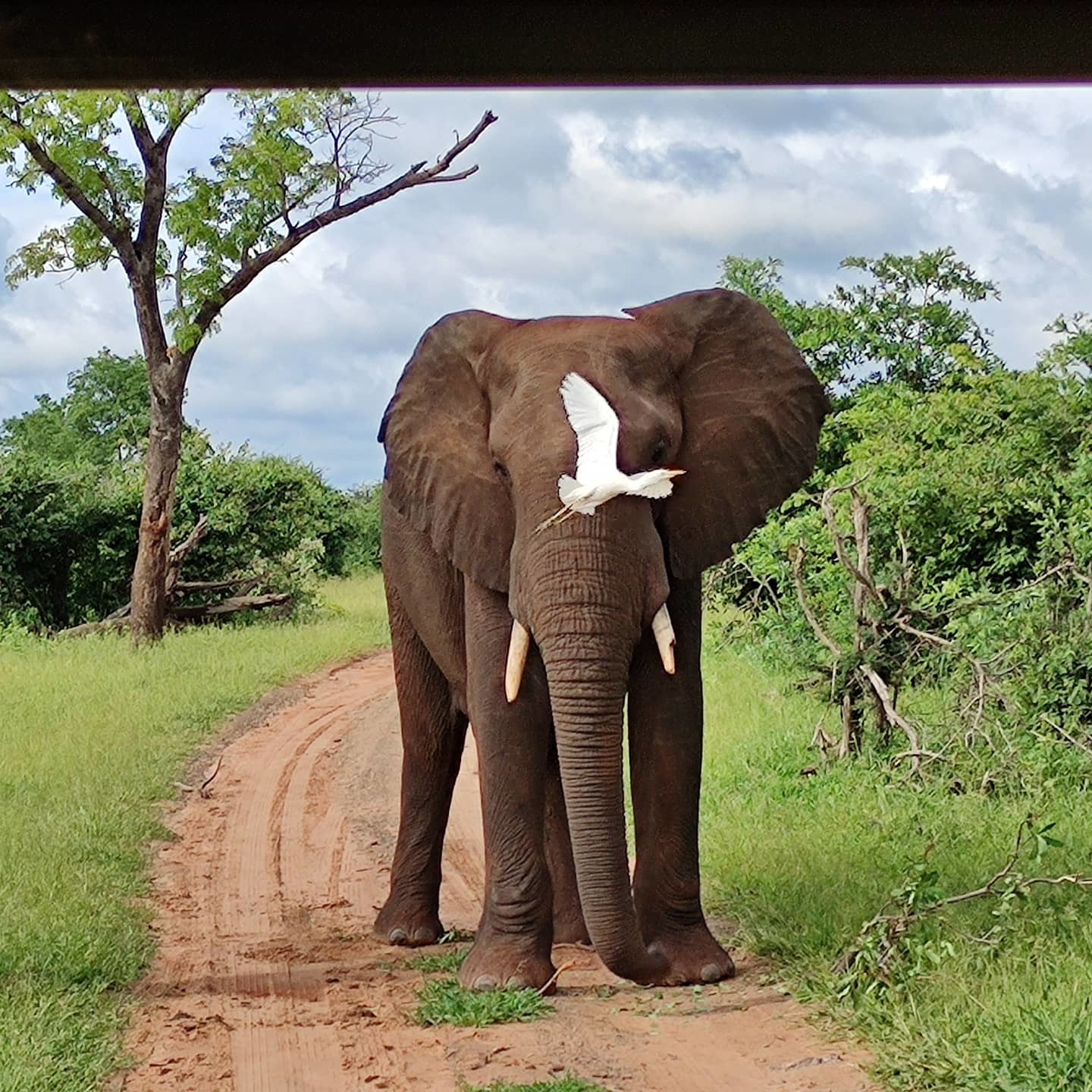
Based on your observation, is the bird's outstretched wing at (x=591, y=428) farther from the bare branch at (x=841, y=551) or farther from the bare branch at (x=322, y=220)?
the bare branch at (x=322, y=220)

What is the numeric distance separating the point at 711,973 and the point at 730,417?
2221 millimetres

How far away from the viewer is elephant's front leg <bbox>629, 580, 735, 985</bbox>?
20.9 ft

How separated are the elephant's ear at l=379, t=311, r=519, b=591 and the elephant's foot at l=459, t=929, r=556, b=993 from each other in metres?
1.39

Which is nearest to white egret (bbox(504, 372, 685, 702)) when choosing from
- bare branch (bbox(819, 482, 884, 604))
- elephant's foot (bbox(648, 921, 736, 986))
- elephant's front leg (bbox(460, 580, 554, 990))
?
elephant's front leg (bbox(460, 580, 554, 990))

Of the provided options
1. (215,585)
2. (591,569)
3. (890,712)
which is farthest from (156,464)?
(591,569)

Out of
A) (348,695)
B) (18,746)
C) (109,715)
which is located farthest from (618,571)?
(348,695)

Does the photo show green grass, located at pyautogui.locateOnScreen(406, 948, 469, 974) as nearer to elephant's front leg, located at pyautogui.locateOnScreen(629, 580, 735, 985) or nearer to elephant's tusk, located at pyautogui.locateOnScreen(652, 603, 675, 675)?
elephant's front leg, located at pyautogui.locateOnScreen(629, 580, 735, 985)

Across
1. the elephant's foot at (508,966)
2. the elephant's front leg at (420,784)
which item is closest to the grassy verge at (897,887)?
the elephant's foot at (508,966)

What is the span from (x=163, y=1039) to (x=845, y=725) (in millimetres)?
5290

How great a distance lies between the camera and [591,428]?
589cm

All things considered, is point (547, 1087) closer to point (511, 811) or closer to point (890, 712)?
point (511, 811)

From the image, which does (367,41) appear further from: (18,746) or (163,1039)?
(18,746)

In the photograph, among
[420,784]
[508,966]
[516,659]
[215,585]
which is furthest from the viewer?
[215,585]

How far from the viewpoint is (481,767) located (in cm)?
640
